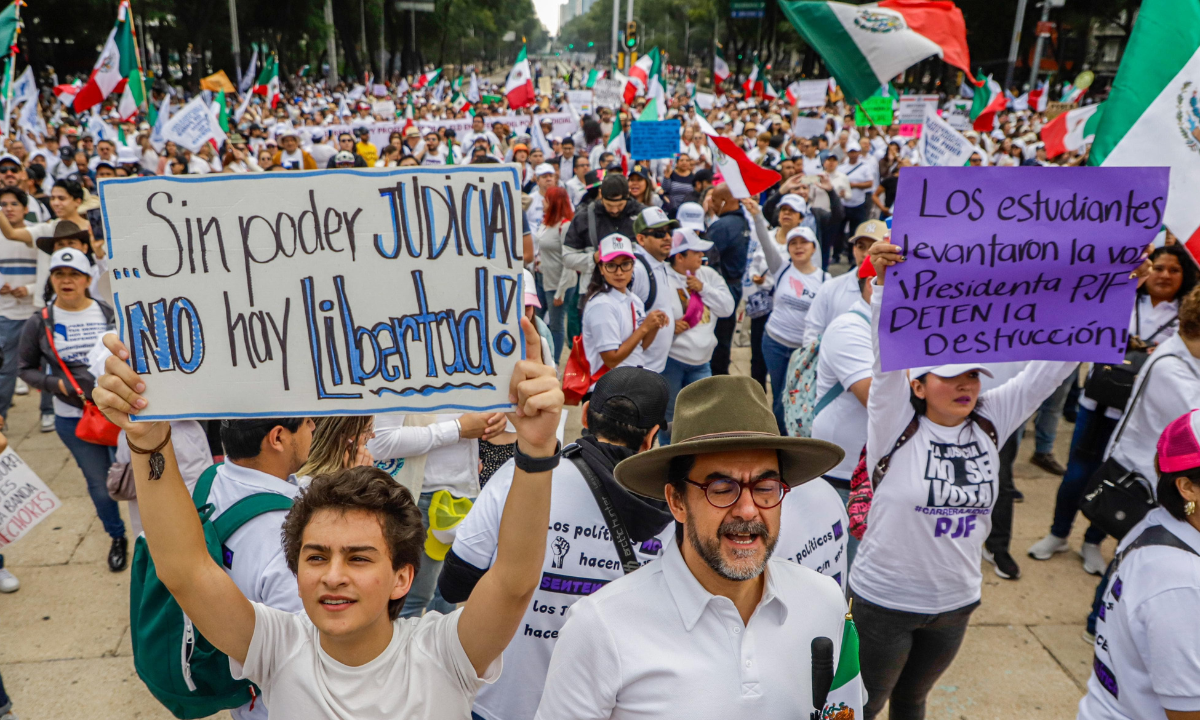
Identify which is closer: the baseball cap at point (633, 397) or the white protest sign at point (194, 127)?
the baseball cap at point (633, 397)

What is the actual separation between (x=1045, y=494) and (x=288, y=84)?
1992 inches

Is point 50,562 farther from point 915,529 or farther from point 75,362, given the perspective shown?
point 915,529

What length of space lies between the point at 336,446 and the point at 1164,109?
345 cm

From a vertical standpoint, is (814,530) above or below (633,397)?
below

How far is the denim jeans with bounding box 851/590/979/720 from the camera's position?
3213mm

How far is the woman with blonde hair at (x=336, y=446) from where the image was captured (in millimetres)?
2971

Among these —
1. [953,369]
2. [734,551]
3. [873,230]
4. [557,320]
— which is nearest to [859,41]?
[873,230]

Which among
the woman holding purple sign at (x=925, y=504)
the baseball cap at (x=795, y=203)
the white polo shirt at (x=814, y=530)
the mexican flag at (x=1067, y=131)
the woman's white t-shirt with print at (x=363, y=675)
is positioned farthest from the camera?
the mexican flag at (x=1067, y=131)

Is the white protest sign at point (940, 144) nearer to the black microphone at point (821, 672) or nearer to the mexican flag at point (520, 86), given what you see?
the black microphone at point (821, 672)

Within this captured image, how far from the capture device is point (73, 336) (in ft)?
16.4

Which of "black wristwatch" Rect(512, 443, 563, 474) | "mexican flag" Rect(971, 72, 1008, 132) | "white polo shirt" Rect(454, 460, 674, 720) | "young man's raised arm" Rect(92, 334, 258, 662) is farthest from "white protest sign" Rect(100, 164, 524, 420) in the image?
"mexican flag" Rect(971, 72, 1008, 132)

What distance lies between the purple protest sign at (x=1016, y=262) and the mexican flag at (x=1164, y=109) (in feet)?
1.47

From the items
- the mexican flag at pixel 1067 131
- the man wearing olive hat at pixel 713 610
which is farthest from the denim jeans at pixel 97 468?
the mexican flag at pixel 1067 131

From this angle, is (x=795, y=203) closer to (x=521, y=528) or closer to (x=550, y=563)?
(x=550, y=563)
